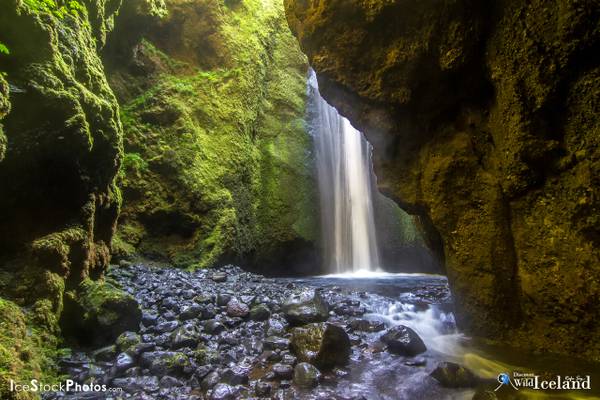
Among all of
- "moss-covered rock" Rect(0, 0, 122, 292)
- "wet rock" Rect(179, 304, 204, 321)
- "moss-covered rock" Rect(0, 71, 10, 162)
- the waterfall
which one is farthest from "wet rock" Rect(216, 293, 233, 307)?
the waterfall

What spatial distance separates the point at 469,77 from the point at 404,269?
9697 mm

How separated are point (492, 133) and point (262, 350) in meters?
3.88

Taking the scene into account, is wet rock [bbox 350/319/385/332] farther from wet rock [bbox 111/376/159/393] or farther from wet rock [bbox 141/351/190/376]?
wet rock [bbox 111/376/159/393]

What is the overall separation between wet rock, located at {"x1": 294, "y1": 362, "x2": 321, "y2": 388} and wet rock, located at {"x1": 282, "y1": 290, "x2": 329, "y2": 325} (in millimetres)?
1352

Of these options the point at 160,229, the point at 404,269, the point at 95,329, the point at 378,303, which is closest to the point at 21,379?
the point at 95,329

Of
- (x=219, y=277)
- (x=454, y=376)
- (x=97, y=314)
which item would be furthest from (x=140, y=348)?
(x=219, y=277)

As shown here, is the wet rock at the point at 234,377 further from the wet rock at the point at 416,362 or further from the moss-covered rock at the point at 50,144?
the moss-covered rock at the point at 50,144

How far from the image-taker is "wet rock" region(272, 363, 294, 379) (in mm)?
3588

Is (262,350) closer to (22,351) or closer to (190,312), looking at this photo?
(190,312)

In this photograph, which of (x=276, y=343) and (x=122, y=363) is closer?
(x=122, y=363)

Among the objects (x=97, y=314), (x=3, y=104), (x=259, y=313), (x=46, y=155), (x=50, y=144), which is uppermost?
(x=3, y=104)

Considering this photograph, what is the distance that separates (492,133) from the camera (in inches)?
166

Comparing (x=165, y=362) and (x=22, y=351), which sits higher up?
(x=22, y=351)

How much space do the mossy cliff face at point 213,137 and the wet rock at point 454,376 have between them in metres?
6.29
